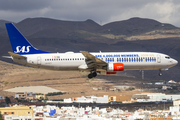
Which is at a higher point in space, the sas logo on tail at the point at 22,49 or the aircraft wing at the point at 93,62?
the sas logo on tail at the point at 22,49

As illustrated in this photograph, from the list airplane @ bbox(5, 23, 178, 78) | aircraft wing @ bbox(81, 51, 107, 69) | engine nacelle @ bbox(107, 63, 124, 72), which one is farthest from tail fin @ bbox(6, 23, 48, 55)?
engine nacelle @ bbox(107, 63, 124, 72)

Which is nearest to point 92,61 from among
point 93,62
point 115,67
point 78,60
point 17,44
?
point 93,62

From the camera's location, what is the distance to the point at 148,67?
252ft

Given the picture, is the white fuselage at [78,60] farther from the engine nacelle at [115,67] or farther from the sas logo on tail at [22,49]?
the sas logo on tail at [22,49]

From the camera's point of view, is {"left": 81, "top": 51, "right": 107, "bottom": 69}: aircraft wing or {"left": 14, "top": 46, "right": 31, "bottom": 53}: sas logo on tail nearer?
{"left": 81, "top": 51, "right": 107, "bottom": 69}: aircraft wing

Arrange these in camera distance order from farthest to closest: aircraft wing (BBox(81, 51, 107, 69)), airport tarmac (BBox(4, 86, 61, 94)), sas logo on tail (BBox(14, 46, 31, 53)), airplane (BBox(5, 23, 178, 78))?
airport tarmac (BBox(4, 86, 61, 94))
sas logo on tail (BBox(14, 46, 31, 53))
airplane (BBox(5, 23, 178, 78))
aircraft wing (BBox(81, 51, 107, 69))

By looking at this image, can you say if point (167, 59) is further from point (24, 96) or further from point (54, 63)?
point (24, 96)

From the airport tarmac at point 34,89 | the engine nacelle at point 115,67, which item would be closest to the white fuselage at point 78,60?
the engine nacelle at point 115,67

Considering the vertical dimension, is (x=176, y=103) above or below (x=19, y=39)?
below

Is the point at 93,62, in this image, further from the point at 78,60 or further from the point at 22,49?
the point at 22,49

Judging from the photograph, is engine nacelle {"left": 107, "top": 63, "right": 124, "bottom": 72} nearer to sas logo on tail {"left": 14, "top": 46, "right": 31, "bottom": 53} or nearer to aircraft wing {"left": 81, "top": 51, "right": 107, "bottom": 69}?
aircraft wing {"left": 81, "top": 51, "right": 107, "bottom": 69}

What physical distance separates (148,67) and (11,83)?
12946 cm

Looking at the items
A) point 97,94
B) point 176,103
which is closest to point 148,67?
point 176,103

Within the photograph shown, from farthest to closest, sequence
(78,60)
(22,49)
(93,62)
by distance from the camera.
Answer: (22,49) → (78,60) → (93,62)
